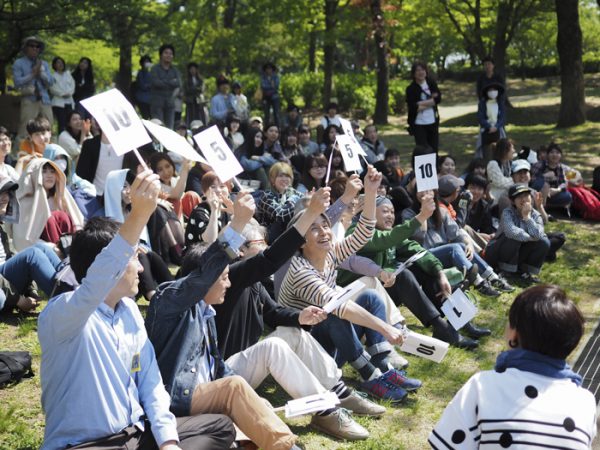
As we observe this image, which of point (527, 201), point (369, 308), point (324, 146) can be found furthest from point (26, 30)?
point (369, 308)

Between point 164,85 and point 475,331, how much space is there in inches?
340

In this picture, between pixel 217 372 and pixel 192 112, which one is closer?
pixel 217 372

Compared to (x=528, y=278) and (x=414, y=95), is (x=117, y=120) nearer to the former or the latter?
(x=528, y=278)

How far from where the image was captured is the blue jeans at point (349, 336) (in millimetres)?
5359

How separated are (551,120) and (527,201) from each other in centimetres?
1244

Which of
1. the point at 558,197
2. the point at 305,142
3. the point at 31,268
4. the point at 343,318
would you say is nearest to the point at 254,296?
the point at 343,318

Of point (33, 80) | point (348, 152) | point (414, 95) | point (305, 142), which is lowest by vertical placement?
point (305, 142)

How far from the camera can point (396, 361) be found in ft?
19.6

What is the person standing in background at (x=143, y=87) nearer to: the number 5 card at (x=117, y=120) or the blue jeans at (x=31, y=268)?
the blue jeans at (x=31, y=268)

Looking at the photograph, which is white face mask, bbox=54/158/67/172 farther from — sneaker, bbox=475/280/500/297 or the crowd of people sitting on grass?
sneaker, bbox=475/280/500/297

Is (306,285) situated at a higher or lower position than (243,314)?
higher

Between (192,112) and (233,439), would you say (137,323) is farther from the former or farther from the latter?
(192,112)

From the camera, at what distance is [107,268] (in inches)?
121

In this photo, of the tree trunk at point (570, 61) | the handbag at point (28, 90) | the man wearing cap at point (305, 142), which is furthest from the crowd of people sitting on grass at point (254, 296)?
the tree trunk at point (570, 61)
